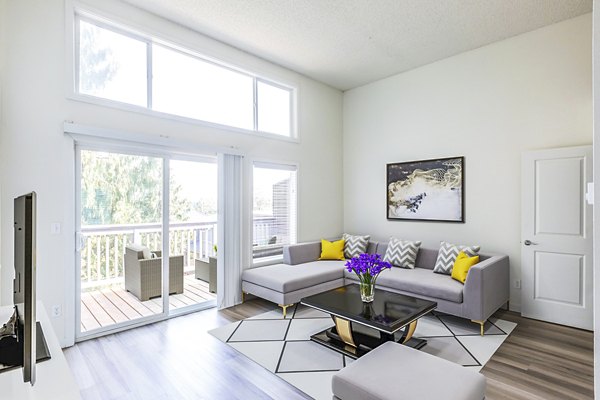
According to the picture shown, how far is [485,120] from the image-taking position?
4199 mm

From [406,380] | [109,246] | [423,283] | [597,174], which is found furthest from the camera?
[423,283]

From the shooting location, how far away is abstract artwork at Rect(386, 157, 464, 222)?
443 cm

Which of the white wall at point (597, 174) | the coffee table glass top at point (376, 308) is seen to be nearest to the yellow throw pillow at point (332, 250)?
the coffee table glass top at point (376, 308)

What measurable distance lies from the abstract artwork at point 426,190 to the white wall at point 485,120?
0.11 m

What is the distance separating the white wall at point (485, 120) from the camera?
3604 mm

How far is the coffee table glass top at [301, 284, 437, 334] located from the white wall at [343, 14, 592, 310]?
1.88m

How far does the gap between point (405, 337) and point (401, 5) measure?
332cm

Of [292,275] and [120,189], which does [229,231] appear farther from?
[120,189]

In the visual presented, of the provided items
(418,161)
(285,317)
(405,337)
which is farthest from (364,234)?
(405,337)

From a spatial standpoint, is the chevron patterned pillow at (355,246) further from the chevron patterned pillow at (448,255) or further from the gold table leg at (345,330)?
the gold table leg at (345,330)

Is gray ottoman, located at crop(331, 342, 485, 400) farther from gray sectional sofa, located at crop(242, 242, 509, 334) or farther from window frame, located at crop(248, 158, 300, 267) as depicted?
window frame, located at crop(248, 158, 300, 267)

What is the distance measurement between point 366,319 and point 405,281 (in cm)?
139

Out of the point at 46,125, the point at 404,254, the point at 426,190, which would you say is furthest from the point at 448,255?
the point at 46,125

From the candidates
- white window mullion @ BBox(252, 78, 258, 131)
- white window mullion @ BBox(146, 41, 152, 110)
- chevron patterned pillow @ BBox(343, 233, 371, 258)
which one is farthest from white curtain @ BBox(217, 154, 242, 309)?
chevron patterned pillow @ BBox(343, 233, 371, 258)
